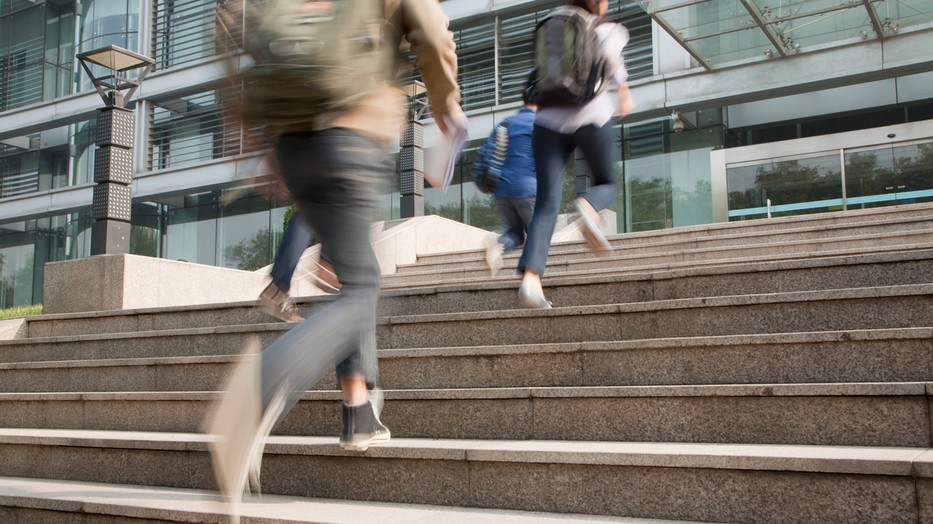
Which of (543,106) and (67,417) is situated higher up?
(543,106)

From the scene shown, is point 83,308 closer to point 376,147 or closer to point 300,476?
point 300,476

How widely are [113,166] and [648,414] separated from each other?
332 inches

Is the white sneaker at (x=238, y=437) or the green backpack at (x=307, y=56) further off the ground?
the green backpack at (x=307, y=56)

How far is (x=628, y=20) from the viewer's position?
19.3 metres

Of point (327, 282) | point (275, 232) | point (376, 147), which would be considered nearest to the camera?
point (376, 147)

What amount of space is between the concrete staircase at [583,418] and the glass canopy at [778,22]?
11352 mm

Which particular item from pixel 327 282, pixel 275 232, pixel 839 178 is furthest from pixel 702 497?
pixel 275 232

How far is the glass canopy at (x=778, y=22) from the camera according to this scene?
48.9 feet

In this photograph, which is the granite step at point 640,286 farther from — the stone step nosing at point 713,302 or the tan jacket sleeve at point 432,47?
the tan jacket sleeve at point 432,47

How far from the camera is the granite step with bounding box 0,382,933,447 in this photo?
2.94 metres

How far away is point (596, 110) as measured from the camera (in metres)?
4.62

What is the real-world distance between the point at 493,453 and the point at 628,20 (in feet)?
58.1

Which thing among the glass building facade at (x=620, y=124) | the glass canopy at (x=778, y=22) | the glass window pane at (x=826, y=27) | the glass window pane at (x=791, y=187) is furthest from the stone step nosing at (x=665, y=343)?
the glass window pane at (x=826, y=27)

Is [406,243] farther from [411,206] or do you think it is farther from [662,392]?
[662,392]
